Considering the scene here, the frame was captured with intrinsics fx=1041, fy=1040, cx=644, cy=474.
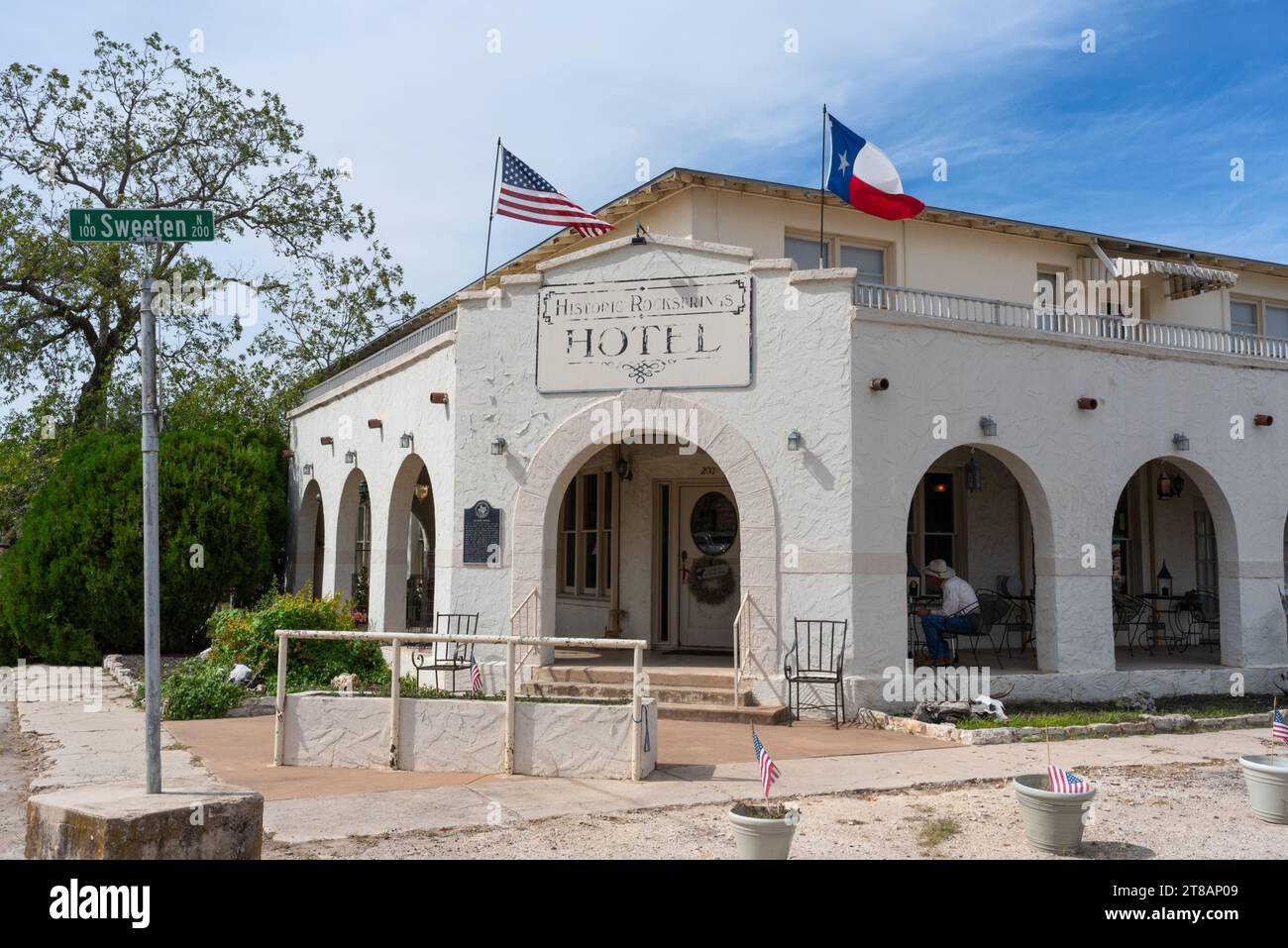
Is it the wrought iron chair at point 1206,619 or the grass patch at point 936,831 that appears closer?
the grass patch at point 936,831

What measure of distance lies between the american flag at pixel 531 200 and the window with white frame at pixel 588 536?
13.2ft

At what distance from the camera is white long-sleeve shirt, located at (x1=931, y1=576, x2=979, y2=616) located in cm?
1293

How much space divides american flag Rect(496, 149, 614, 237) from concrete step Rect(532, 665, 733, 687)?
18.7 ft

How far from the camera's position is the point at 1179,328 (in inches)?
572

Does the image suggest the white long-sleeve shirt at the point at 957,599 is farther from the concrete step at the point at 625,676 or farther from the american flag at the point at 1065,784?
the american flag at the point at 1065,784

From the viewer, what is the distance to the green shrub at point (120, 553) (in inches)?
660

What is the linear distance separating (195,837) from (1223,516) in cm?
1384

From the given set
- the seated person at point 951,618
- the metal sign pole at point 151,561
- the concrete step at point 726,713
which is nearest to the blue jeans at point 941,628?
the seated person at point 951,618

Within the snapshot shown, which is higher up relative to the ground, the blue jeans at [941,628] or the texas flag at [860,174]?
the texas flag at [860,174]

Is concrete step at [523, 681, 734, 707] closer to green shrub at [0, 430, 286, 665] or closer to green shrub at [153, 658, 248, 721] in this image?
green shrub at [153, 658, 248, 721]

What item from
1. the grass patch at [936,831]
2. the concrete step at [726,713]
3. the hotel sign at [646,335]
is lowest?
the grass patch at [936,831]

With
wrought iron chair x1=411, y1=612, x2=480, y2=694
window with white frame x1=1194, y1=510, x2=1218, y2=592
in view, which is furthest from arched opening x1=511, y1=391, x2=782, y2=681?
window with white frame x1=1194, y1=510, x2=1218, y2=592
